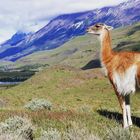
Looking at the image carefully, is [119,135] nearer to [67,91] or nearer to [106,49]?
[106,49]

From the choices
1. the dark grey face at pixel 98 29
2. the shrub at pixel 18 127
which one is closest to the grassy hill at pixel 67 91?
the dark grey face at pixel 98 29

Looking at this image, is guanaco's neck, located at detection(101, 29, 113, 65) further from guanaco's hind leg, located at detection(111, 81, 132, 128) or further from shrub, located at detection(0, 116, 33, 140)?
shrub, located at detection(0, 116, 33, 140)

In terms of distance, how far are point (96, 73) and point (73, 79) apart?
473 centimetres

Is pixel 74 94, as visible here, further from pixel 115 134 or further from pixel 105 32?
pixel 115 134

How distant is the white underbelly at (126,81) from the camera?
12.8 metres

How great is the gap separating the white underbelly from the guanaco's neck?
84 centimetres

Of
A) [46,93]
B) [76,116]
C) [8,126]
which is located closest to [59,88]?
[46,93]

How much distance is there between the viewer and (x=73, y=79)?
65.1 metres

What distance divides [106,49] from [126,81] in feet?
6.13

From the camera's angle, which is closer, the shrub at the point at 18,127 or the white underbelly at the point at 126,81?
the shrub at the point at 18,127

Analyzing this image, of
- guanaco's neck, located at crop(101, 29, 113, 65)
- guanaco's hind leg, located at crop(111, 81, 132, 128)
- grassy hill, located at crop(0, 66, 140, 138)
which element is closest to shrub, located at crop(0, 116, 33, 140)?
guanaco's hind leg, located at crop(111, 81, 132, 128)

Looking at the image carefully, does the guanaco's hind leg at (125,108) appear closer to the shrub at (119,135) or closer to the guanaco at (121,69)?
the guanaco at (121,69)

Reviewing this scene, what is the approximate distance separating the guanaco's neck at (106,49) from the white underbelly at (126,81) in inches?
33.0

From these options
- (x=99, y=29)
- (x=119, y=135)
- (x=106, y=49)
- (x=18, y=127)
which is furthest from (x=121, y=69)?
(x=119, y=135)
